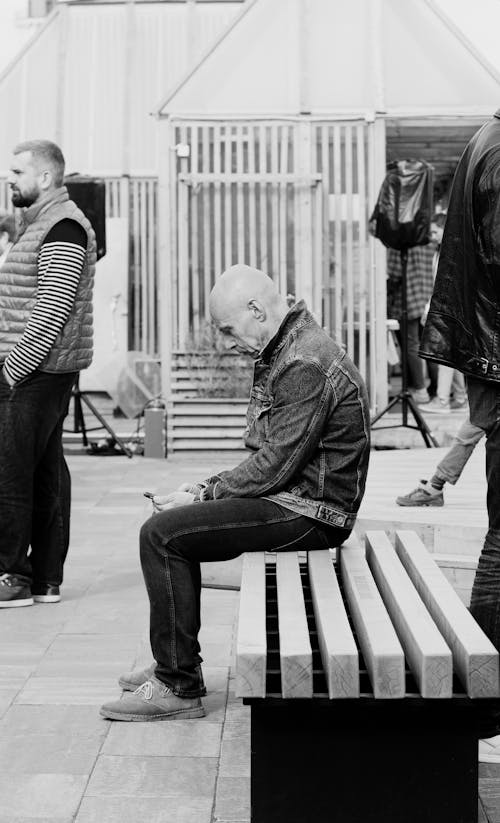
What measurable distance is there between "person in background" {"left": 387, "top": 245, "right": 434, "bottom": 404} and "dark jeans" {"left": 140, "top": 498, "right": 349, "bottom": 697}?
25.8 ft

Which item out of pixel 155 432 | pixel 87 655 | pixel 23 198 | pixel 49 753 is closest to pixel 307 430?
pixel 49 753

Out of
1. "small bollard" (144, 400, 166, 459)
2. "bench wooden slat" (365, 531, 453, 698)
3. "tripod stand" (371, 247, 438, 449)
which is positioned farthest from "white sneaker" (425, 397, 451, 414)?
"bench wooden slat" (365, 531, 453, 698)

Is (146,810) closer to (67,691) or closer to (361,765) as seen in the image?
(361,765)

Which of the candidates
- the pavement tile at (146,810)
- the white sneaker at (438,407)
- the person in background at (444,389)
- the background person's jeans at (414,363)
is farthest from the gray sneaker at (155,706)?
the background person's jeans at (414,363)

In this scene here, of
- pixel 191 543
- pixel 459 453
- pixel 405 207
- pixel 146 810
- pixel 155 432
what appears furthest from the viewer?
pixel 155 432

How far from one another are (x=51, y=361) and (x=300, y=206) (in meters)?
6.38

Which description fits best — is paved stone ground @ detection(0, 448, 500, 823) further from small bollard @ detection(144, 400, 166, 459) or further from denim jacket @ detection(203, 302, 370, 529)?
small bollard @ detection(144, 400, 166, 459)

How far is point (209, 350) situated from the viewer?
10.8 m

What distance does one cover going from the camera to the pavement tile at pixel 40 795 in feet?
9.91

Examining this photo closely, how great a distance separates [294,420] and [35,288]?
198cm

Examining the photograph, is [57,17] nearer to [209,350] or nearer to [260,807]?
[209,350]

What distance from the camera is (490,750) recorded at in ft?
10.9

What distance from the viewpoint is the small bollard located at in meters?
10.4

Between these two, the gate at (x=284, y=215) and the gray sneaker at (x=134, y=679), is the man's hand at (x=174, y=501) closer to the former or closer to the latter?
the gray sneaker at (x=134, y=679)
